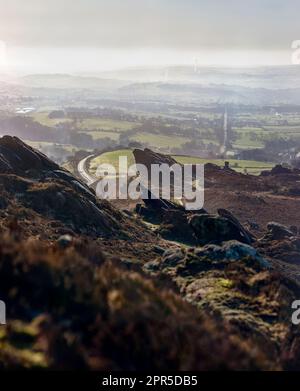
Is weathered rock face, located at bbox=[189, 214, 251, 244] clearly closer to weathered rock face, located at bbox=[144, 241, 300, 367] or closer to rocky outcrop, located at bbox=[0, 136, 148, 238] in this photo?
rocky outcrop, located at bbox=[0, 136, 148, 238]

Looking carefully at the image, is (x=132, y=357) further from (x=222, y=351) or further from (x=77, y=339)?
(x=222, y=351)

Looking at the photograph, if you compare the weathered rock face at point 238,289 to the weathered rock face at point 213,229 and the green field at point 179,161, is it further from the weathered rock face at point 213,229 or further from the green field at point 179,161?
the green field at point 179,161

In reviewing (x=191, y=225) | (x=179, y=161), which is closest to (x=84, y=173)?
(x=179, y=161)

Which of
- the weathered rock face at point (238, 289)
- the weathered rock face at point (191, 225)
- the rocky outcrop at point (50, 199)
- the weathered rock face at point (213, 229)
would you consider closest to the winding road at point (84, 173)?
the weathered rock face at point (191, 225)

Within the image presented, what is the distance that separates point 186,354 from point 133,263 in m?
13.9

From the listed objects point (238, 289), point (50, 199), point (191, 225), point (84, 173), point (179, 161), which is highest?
point (50, 199)

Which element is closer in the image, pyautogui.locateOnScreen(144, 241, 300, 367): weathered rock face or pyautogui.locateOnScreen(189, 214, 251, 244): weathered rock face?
pyautogui.locateOnScreen(144, 241, 300, 367): weathered rock face

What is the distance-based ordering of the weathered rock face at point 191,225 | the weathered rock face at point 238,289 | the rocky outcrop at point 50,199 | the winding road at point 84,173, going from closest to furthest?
the weathered rock face at point 238,289 → the weathered rock face at point 191,225 → the rocky outcrop at point 50,199 → the winding road at point 84,173

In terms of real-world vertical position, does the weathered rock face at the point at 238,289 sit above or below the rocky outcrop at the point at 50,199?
below

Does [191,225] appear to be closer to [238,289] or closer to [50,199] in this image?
[50,199]

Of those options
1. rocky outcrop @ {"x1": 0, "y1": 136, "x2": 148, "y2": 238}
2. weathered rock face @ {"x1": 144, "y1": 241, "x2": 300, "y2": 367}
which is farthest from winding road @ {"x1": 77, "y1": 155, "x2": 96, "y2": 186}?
weathered rock face @ {"x1": 144, "y1": 241, "x2": 300, "y2": 367}

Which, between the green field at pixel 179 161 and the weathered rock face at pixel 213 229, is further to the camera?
the green field at pixel 179 161

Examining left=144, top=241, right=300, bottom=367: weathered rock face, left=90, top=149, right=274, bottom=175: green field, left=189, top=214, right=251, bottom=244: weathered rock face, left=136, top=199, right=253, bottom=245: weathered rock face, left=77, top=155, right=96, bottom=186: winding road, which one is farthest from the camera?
left=90, top=149, right=274, bottom=175: green field

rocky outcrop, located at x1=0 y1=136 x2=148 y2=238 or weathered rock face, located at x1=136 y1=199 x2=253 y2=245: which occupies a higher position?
rocky outcrop, located at x1=0 y1=136 x2=148 y2=238
